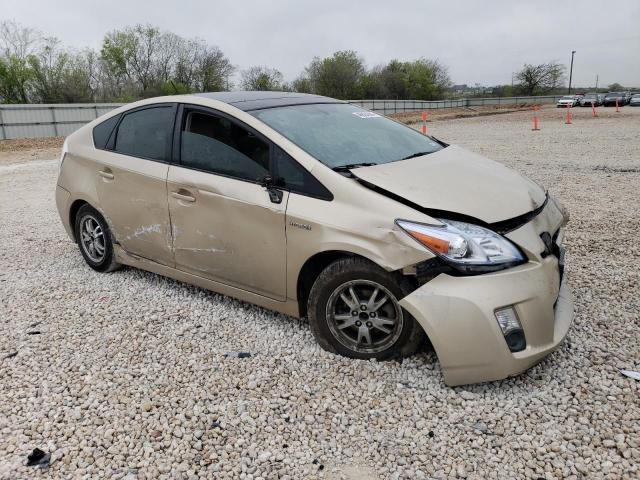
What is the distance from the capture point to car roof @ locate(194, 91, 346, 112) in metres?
3.90

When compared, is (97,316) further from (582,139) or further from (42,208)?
(582,139)

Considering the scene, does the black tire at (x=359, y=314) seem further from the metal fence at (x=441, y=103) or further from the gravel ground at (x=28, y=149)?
the metal fence at (x=441, y=103)

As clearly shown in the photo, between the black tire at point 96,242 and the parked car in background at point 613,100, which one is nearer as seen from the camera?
the black tire at point 96,242

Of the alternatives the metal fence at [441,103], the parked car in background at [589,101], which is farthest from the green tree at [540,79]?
the parked car in background at [589,101]

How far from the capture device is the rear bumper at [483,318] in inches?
109

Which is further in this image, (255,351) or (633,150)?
(633,150)

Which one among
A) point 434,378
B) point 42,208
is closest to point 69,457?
point 434,378

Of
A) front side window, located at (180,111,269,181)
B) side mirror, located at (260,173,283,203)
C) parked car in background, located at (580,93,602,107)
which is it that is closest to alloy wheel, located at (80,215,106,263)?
front side window, located at (180,111,269,181)

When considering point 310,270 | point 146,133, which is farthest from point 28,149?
point 310,270

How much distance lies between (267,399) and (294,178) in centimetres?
139

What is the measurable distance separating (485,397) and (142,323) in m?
2.56

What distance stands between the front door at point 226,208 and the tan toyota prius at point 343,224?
0.4 inches

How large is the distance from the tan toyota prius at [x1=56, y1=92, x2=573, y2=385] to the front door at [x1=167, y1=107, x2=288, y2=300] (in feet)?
A: 0.04

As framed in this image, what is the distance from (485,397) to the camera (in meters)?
2.95
